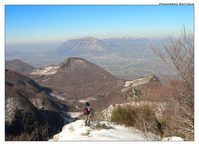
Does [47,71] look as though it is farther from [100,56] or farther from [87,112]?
[87,112]

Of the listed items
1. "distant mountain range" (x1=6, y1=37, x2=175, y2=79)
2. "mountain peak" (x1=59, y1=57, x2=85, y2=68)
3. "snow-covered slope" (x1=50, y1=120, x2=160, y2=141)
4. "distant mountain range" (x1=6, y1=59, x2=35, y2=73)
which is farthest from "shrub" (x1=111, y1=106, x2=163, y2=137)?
"mountain peak" (x1=59, y1=57, x2=85, y2=68)

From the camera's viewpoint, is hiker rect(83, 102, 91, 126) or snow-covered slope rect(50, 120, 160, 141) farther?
hiker rect(83, 102, 91, 126)

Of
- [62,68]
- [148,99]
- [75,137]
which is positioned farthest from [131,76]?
[62,68]

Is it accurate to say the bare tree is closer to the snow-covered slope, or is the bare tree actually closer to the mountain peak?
the snow-covered slope

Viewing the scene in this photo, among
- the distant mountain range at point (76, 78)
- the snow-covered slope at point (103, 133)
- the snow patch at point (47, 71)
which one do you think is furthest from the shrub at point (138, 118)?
the snow patch at point (47, 71)

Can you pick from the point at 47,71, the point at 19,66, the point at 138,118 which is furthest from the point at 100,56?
the point at 138,118

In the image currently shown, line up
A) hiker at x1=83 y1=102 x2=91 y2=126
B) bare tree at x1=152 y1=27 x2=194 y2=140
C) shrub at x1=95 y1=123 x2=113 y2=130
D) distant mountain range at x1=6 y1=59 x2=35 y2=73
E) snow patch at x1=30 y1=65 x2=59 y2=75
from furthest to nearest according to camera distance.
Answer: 1. snow patch at x1=30 y1=65 x2=59 y2=75
2. distant mountain range at x1=6 y1=59 x2=35 y2=73
3. shrub at x1=95 y1=123 x2=113 y2=130
4. hiker at x1=83 y1=102 x2=91 y2=126
5. bare tree at x1=152 y1=27 x2=194 y2=140
